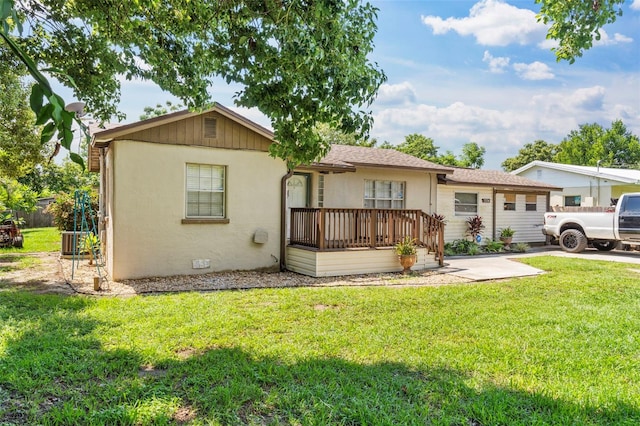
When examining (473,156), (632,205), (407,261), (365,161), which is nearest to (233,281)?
(407,261)

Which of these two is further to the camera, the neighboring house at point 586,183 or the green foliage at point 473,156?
the green foliage at point 473,156

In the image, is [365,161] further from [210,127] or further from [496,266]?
[210,127]

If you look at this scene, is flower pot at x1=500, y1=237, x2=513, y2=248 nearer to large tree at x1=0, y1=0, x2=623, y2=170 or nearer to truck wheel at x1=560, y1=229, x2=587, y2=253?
truck wheel at x1=560, y1=229, x2=587, y2=253

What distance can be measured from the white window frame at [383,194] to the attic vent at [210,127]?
206 inches

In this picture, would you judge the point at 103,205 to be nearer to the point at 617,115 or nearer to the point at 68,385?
the point at 68,385

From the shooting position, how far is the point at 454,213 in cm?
1570

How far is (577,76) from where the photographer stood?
1242cm

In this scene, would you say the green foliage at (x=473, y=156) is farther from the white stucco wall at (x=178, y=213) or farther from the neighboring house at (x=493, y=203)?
the white stucco wall at (x=178, y=213)

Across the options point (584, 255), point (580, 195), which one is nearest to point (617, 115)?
point (580, 195)

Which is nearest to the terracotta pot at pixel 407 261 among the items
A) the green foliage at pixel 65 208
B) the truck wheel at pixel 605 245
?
the truck wheel at pixel 605 245

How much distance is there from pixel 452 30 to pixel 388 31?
433cm

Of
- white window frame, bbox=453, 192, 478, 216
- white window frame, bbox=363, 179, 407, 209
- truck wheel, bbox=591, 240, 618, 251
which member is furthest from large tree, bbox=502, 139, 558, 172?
white window frame, bbox=363, 179, 407, 209

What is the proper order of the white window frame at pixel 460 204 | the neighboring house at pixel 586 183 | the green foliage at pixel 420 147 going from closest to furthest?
the white window frame at pixel 460 204
the neighboring house at pixel 586 183
the green foliage at pixel 420 147

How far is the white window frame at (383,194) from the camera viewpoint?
1306cm
